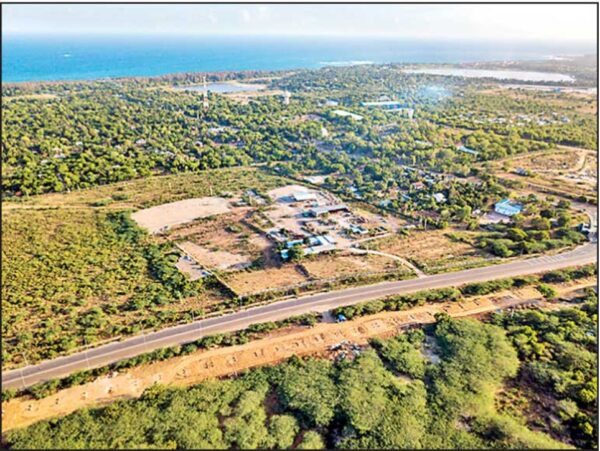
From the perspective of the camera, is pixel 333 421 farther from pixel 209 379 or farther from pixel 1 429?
pixel 1 429

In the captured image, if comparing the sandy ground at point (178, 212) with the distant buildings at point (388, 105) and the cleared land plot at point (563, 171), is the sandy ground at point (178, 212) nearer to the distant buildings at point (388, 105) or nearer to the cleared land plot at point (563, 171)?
the cleared land plot at point (563, 171)

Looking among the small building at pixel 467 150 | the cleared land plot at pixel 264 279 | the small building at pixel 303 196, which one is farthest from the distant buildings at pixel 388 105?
the cleared land plot at pixel 264 279

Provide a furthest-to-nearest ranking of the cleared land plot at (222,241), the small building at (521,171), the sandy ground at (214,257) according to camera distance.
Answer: the small building at (521,171) < the cleared land plot at (222,241) < the sandy ground at (214,257)

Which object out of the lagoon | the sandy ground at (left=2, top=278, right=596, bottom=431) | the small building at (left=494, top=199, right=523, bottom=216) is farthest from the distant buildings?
the sandy ground at (left=2, top=278, right=596, bottom=431)

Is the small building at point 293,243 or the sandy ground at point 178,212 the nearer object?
the small building at point 293,243

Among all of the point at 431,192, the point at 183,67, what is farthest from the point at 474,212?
the point at 183,67

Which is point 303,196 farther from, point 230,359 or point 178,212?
point 230,359

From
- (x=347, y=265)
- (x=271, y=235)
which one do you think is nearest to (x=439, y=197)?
(x=347, y=265)
